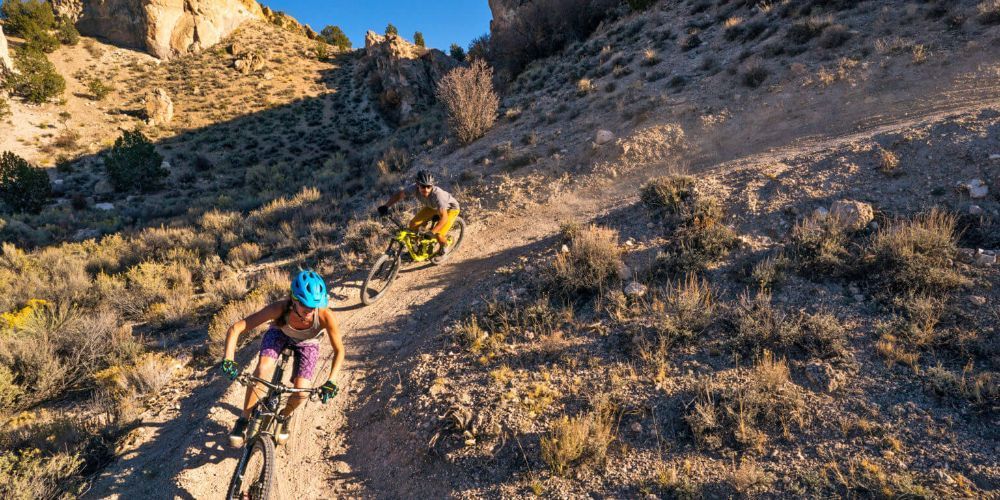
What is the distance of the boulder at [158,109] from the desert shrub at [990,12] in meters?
44.9

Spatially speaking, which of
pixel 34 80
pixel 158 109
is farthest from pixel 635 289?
pixel 34 80

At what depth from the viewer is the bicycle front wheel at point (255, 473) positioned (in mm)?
3746

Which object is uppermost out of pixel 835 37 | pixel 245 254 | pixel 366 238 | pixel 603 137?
pixel 835 37

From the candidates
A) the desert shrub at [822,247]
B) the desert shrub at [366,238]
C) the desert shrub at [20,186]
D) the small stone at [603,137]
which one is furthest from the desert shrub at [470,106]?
the desert shrub at [20,186]

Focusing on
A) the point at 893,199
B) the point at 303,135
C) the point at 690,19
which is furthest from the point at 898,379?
the point at 303,135

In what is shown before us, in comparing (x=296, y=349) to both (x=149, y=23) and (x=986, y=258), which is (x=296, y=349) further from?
(x=149, y=23)

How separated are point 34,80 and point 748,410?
156 ft

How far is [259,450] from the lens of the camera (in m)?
3.97

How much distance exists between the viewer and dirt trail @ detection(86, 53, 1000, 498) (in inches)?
176

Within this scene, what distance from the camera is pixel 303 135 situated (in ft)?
109

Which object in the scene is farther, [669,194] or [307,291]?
[669,194]

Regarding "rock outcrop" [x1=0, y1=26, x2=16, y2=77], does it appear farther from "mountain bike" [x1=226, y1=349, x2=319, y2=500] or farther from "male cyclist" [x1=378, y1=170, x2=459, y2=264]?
"mountain bike" [x1=226, y1=349, x2=319, y2=500]

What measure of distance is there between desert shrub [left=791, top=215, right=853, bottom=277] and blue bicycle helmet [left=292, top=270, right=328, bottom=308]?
6.26m

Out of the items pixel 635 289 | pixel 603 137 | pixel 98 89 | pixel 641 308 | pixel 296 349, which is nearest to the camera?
pixel 296 349
